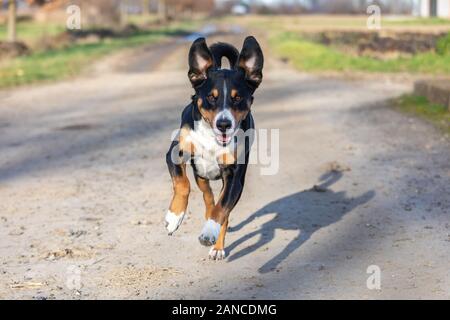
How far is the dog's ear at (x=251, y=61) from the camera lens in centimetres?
650

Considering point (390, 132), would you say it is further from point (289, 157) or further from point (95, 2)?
point (95, 2)

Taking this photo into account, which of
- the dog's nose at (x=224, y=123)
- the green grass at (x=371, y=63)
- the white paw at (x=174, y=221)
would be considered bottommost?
the green grass at (x=371, y=63)

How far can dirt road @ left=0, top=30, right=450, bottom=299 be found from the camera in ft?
19.8

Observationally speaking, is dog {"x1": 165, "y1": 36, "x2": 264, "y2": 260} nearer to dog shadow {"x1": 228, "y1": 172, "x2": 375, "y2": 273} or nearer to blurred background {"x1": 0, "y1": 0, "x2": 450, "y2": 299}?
blurred background {"x1": 0, "y1": 0, "x2": 450, "y2": 299}

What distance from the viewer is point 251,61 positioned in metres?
6.52

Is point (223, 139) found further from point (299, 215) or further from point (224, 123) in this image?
point (299, 215)

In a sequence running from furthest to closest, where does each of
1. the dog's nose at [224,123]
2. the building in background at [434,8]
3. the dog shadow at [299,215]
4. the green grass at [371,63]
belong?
the building in background at [434,8] → the green grass at [371,63] → the dog shadow at [299,215] → the dog's nose at [224,123]

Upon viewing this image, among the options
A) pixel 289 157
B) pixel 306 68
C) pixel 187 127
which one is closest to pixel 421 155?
pixel 289 157

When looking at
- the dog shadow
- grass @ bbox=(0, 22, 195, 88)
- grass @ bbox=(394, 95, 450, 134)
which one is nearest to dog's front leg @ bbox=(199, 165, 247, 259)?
the dog shadow

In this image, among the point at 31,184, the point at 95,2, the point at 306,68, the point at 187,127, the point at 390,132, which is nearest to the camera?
the point at 187,127

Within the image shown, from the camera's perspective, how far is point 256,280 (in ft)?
19.9

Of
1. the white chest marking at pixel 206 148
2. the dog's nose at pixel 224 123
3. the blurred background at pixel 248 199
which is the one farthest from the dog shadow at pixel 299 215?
the dog's nose at pixel 224 123

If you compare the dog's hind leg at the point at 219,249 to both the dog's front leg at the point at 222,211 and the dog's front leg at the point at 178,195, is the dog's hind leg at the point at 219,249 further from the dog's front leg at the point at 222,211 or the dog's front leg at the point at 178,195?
the dog's front leg at the point at 178,195
